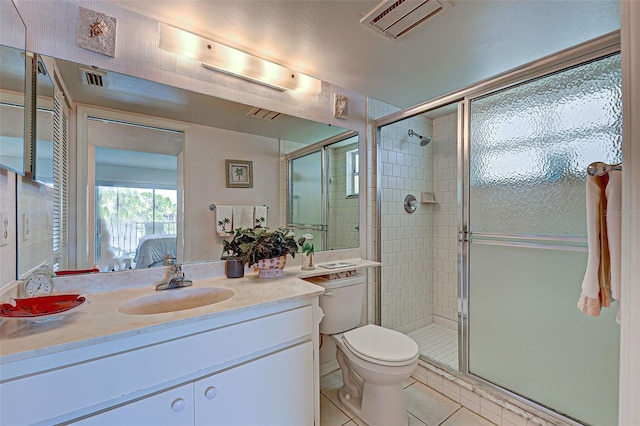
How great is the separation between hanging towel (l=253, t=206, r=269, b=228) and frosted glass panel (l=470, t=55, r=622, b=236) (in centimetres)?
136

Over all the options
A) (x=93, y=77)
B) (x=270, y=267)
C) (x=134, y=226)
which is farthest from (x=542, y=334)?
(x=93, y=77)

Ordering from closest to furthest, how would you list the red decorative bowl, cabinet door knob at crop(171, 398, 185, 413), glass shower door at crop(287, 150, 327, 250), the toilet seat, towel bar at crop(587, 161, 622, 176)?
towel bar at crop(587, 161, 622, 176) < the red decorative bowl < cabinet door knob at crop(171, 398, 185, 413) < the toilet seat < glass shower door at crop(287, 150, 327, 250)

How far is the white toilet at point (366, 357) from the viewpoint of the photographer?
144 centimetres

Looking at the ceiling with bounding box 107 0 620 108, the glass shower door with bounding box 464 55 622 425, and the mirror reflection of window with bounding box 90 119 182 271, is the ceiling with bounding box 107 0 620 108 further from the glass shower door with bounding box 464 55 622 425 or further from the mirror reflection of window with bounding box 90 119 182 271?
the mirror reflection of window with bounding box 90 119 182 271

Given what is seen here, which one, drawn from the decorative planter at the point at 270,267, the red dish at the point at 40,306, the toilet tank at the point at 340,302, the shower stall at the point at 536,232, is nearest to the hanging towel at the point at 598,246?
the shower stall at the point at 536,232

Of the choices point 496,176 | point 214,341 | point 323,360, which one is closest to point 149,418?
point 214,341

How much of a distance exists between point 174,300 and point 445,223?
2561 mm

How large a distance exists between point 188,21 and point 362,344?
2.00 meters

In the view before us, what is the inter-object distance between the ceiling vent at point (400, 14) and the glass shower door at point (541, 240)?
67cm

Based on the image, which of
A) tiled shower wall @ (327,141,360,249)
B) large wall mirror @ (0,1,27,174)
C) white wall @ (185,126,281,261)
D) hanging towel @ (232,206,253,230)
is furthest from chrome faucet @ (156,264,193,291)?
tiled shower wall @ (327,141,360,249)

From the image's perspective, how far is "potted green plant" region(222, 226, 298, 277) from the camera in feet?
4.89

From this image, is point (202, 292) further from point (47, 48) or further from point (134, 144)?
point (47, 48)

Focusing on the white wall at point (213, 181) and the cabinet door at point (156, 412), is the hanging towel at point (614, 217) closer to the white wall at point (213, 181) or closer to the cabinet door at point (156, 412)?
the cabinet door at point (156, 412)

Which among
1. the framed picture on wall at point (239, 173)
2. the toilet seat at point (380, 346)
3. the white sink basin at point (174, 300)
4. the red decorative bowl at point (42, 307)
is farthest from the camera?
the framed picture on wall at point (239, 173)
